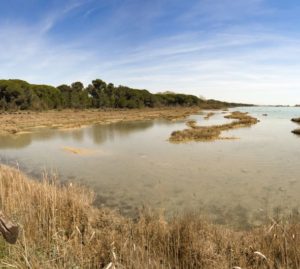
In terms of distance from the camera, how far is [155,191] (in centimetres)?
1030

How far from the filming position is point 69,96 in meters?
81.2

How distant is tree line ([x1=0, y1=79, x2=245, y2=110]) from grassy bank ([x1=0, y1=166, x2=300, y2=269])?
60.4m

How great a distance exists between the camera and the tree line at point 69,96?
61875 mm

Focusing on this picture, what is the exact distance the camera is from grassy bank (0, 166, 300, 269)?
4133mm

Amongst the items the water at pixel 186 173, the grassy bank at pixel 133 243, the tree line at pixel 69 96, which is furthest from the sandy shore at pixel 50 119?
the grassy bank at pixel 133 243

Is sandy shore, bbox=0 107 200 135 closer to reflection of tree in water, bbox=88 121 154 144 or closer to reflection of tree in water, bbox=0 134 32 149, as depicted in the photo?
reflection of tree in water, bbox=0 134 32 149

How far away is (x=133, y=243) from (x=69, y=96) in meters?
80.5

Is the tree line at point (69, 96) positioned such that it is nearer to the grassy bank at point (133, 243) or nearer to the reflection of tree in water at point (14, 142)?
the reflection of tree in water at point (14, 142)

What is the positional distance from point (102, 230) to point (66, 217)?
78 cm

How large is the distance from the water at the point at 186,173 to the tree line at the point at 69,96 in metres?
44.2

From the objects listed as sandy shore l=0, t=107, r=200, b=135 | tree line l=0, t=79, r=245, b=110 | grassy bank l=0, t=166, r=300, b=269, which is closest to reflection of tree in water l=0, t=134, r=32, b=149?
sandy shore l=0, t=107, r=200, b=135

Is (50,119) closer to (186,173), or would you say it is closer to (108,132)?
(108,132)

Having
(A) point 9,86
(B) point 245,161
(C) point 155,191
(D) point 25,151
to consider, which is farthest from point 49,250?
(A) point 9,86

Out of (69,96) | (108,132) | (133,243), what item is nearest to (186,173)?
(133,243)
